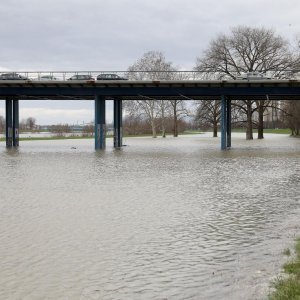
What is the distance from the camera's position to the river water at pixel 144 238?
6.65 meters

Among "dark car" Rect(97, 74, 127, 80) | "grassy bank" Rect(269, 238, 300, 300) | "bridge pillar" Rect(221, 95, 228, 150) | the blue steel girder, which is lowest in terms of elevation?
"grassy bank" Rect(269, 238, 300, 300)

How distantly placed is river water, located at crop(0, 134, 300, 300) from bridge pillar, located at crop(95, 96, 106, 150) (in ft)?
86.4

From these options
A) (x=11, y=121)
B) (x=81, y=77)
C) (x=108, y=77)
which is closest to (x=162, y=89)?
(x=108, y=77)

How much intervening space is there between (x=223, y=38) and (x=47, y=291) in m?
65.7

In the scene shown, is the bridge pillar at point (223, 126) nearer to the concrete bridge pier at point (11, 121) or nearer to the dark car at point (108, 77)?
the dark car at point (108, 77)

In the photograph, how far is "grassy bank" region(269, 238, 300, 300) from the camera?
5.69 meters

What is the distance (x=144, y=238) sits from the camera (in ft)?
30.8

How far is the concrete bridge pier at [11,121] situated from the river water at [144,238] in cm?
3248

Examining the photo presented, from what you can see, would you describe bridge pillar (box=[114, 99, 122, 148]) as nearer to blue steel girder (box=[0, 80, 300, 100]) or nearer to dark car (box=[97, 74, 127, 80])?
blue steel girder (box=[0, 80, 300, 100])

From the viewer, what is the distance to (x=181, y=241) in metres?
9.16

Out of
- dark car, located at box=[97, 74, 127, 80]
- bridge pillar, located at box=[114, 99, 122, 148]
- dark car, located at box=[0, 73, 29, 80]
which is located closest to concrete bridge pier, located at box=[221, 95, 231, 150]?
dark car, located at box=[97, 74, 127, 80]

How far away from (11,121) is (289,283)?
153 ft

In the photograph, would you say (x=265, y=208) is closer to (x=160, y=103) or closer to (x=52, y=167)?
(x=52, y=167)

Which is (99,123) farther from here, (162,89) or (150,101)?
(150,101)
